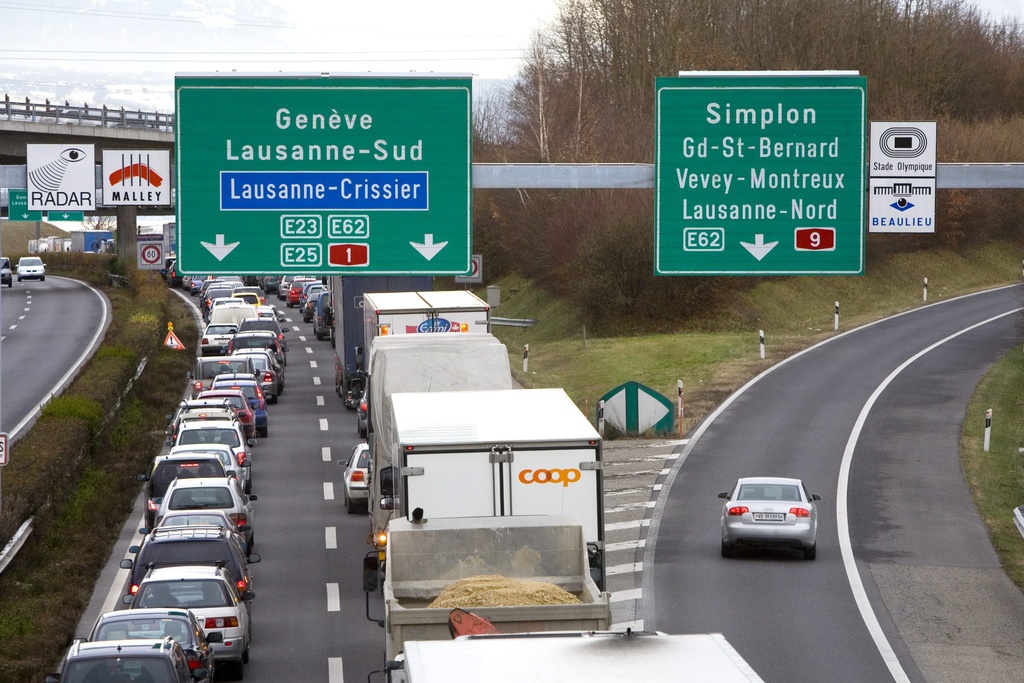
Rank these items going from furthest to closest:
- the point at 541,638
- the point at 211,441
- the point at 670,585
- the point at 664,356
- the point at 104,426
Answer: the point at 664,356 < the point at 104,426 < the point at 211,441 < the point at 670,585 < the point at 541,638

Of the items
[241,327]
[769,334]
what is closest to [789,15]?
[769,334]

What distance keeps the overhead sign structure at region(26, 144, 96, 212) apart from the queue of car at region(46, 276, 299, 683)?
4733mm

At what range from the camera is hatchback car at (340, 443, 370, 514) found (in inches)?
1188

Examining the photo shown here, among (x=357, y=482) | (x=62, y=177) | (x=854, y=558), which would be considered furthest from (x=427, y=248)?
(x=357, y=482)

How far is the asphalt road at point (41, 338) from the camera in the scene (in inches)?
1790

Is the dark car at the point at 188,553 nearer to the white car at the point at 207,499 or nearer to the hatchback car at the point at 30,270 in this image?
the white car at the point at 207,499

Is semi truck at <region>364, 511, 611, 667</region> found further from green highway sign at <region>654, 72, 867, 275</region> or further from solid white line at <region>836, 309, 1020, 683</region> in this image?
solid white line at <region>836, 309, 1020, 683</region>

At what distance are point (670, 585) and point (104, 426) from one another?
1727 cm

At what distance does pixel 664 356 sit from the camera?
5284cm

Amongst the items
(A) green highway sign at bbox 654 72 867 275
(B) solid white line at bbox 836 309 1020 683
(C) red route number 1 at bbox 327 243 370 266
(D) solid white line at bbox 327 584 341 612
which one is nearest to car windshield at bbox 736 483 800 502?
(B) solid white line at bbox 836 309 1020 683

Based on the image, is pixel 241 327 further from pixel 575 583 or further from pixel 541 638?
pixel 541 638

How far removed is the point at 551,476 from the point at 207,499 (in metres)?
11.5

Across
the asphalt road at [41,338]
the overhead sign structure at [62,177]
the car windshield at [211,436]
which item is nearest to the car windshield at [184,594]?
the overhead sign structure at [62,177]

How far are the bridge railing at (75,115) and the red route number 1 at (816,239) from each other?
48.7 metres
